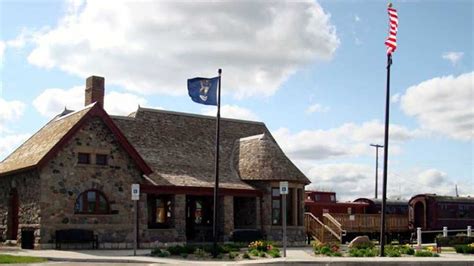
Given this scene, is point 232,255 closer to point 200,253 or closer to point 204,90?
point 200,253

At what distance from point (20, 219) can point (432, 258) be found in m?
18.0

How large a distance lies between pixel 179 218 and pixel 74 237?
5980mm

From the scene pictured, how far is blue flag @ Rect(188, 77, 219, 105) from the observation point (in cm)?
2600

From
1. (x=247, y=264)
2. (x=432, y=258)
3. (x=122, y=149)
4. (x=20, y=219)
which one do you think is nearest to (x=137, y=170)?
(x=122, y=149)

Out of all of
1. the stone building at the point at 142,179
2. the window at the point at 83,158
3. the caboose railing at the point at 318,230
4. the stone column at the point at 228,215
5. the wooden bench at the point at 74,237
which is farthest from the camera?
the caboose railing at the point at 318,230

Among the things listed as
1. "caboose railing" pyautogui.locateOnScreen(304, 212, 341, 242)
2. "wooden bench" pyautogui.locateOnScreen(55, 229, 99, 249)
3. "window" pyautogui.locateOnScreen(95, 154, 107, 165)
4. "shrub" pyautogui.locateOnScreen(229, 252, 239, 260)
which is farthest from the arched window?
"caboose railing" pyautogui.locateOnScreen(304, 212, 341, 242)

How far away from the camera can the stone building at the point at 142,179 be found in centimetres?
2856

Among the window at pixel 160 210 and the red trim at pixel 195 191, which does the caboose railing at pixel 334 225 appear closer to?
the red trim at pixel 195 191

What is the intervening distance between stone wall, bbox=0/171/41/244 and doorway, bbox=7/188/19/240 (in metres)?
0.05

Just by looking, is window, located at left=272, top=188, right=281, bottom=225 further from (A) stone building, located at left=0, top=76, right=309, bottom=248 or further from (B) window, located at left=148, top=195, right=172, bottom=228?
(B) window, located at left=148, top=195, right=172, bottom=228

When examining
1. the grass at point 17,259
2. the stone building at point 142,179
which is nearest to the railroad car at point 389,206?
the stone building at point 142,179

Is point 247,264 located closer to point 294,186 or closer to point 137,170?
point 137,170

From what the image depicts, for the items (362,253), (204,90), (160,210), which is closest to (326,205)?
(160,210)

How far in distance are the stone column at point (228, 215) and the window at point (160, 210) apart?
2875 mm
